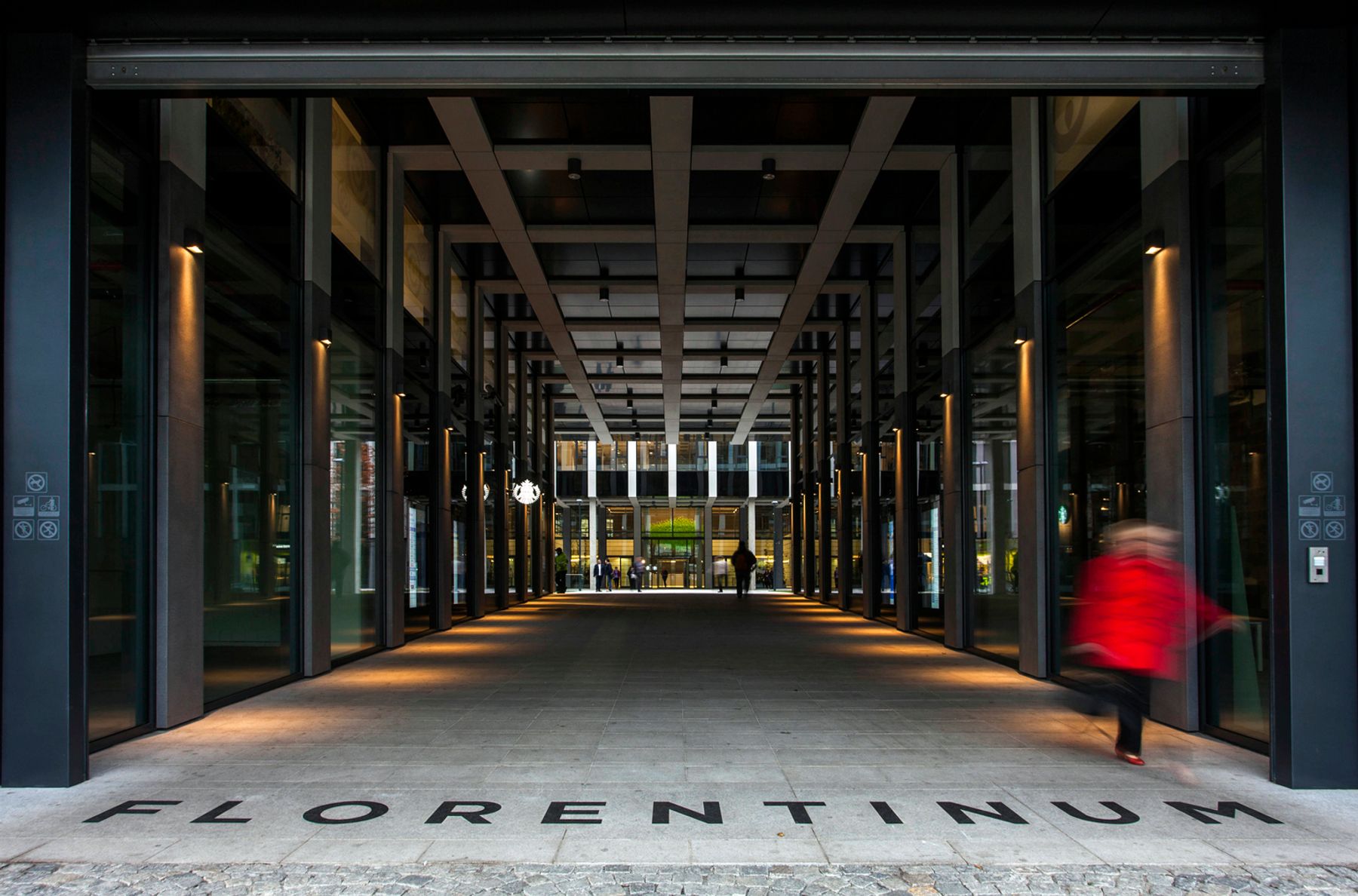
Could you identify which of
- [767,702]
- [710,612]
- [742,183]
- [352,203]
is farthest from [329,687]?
[710,612]

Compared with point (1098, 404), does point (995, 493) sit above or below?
below

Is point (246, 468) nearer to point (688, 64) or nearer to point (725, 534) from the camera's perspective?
point (688, 64)

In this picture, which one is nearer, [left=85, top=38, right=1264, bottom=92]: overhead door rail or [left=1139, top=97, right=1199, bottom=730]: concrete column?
[left=85, top=38, right=1264, bottom=92]: overhead door rail

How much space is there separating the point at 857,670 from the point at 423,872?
8.44 m

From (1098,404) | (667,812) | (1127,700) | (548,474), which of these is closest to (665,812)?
(667,812)

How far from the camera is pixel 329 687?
36.2 feet

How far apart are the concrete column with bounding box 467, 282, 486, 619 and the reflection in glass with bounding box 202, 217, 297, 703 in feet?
33.9

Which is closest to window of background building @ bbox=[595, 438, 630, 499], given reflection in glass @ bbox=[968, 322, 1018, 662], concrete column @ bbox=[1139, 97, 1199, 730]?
reflection in glass @ bbox=[968, 322, 1018, 662]

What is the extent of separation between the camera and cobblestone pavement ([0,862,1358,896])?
15.0ft

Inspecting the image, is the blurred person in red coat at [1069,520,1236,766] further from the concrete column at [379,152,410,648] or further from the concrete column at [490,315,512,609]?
the concrete column at [490,315,512,609]

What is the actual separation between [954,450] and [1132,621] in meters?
8.45

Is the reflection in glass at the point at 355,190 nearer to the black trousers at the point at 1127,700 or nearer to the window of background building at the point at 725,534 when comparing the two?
the black trousers at the point at 1127,700

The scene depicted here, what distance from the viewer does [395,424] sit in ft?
50.7

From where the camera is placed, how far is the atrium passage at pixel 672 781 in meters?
5.22
